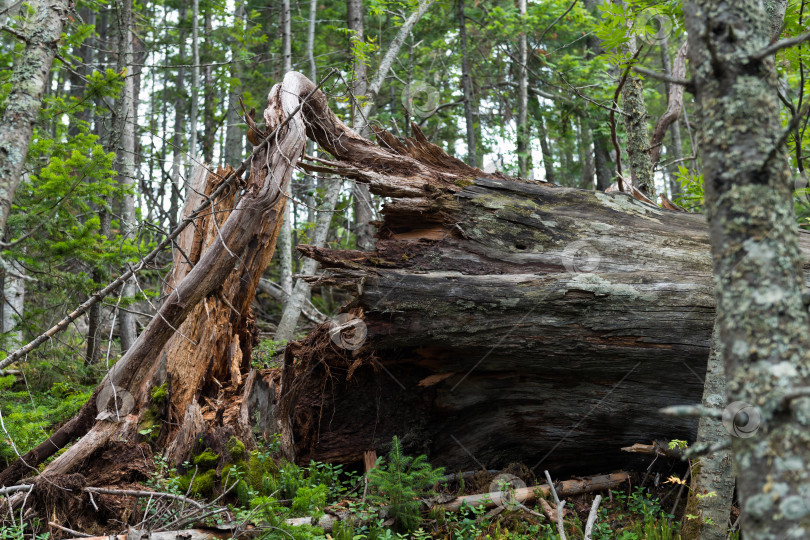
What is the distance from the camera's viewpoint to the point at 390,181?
539 centimetres

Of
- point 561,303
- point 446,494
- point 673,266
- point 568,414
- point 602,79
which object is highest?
point 602,79

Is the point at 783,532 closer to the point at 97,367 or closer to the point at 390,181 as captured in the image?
the point at 390,181

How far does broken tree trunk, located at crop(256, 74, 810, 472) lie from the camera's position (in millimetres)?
4719

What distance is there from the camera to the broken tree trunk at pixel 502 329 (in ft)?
15.5

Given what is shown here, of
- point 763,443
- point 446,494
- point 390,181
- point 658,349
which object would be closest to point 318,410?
point 446,494

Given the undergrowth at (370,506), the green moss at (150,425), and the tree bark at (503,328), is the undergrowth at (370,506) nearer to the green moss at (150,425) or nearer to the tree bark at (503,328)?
the green moss at (150,425)

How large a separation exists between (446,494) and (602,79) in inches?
479

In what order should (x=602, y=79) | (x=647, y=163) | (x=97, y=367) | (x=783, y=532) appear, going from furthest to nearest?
(x=602, y=79)
(x=97, y=367)
(x=647, y=163)
(x=783, y=532)

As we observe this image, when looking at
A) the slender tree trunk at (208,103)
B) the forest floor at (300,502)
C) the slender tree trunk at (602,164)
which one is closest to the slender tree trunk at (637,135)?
the forest floor at (300,502)

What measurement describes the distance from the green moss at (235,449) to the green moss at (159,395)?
94 centimetres

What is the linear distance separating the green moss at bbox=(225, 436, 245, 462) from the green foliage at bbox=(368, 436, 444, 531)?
1.26 metres

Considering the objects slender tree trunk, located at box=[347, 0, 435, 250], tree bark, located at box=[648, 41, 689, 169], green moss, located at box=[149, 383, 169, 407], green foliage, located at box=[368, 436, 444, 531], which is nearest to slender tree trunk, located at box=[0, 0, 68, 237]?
green moss, located at box=[149, 383, 169, 407]

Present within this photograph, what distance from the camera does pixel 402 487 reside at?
4418mm

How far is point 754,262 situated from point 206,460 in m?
4.74
